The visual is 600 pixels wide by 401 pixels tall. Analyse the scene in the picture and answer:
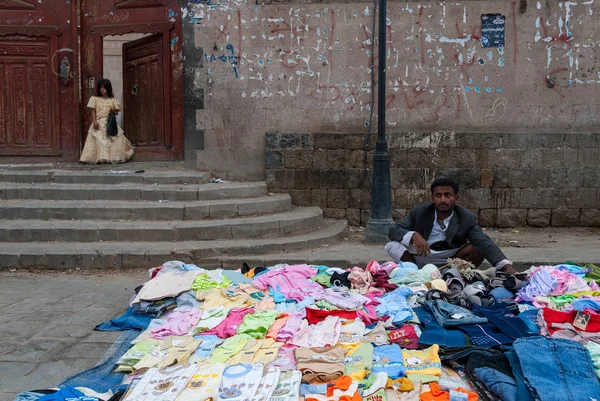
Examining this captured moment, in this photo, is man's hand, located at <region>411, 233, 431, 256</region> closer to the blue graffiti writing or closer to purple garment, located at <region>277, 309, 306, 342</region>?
purple garment, located at <region>277, 309, 306, 342</region>

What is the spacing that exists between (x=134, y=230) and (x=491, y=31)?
6.48m

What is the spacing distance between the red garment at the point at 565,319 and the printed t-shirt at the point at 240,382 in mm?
2055

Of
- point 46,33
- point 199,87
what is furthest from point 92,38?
point 199,87

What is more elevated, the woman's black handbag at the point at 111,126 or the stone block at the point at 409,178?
the woman's black handbag at the point at 111,126

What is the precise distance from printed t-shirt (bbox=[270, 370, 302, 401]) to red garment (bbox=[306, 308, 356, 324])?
106 centimetres

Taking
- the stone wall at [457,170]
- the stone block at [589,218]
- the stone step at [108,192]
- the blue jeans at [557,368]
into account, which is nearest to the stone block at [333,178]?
the stone wall at [457,170]

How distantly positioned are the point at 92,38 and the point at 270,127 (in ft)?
12.0

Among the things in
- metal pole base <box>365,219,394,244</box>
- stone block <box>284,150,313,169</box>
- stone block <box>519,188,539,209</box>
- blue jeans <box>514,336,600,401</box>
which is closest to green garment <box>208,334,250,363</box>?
blue jeans <box>514,336,600,401</box>

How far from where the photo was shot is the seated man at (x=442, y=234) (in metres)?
5.89

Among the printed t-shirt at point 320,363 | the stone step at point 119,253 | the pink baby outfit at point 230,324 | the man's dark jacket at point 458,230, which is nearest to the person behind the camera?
the printed t-shirt at point 320,363

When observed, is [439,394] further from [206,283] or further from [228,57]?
[228,57]

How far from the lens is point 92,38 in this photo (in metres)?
10.9

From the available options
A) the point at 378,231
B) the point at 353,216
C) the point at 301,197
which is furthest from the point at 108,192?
the point at 378,231

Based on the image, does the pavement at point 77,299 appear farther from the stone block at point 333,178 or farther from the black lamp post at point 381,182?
the stone block at point 333,178
